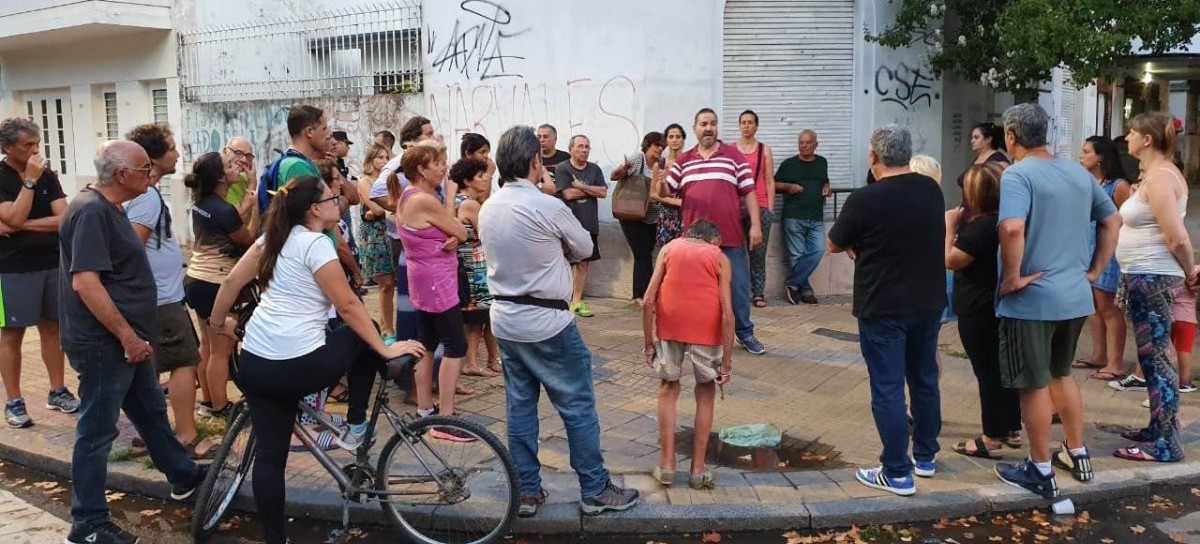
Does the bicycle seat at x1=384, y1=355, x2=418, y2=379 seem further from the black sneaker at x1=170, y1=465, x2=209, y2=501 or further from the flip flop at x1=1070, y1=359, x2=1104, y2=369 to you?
the flip flop at x1=1070, y1=359, x2=1104, y2=369

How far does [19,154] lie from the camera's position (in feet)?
19.4

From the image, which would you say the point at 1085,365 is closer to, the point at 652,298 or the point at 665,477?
the point at 665,477

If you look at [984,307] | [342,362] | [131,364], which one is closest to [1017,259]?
[984,307]

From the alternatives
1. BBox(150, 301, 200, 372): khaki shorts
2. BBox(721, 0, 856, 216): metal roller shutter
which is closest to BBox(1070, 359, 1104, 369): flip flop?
BBox(721, 0, 856, 216): metal roller shutter

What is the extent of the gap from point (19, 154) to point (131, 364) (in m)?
2.16

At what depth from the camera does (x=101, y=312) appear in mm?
4395

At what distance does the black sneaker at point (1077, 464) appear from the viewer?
5098mm

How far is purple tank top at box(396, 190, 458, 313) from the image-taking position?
5906 millimetres

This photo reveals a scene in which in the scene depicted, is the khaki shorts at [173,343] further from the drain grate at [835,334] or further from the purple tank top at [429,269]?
the drain grate at [835,334]

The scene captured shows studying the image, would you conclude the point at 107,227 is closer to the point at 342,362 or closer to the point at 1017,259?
the point at 342,362

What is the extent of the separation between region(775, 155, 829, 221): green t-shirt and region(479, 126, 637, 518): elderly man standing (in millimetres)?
5630

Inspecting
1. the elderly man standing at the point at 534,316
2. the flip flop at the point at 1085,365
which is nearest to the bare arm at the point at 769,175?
the flip flop at the point at 1085,365

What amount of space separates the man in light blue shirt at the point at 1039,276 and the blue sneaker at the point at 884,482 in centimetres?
61

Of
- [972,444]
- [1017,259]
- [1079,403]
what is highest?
[1017,259]
